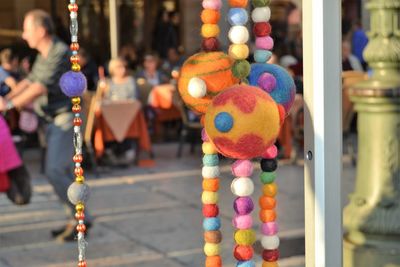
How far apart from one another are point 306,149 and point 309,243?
42 centimetres

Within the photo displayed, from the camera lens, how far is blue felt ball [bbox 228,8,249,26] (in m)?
3.85

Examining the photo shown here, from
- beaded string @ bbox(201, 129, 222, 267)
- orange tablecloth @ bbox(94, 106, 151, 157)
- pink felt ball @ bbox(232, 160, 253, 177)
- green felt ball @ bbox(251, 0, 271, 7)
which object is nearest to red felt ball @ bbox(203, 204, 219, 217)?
beaded string @ bbox(201, 129, 222, 267)

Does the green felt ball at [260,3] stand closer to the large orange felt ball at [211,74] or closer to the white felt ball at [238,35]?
the white felt ball at [238,35]

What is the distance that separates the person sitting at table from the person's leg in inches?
173

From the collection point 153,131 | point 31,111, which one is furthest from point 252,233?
point 153,131

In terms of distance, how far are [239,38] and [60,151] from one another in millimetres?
3796

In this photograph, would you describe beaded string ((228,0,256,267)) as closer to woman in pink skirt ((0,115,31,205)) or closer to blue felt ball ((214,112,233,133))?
blue felt ball ((214,112,233,133))

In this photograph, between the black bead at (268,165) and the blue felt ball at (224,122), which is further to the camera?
the black bead at (268,165)

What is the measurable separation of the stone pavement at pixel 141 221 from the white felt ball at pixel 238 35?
123 inches

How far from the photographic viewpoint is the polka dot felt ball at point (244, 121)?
357cm

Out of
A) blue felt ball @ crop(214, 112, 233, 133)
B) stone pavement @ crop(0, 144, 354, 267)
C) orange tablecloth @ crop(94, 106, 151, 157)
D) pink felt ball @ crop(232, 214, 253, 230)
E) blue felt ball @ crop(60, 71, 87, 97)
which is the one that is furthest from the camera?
orange tablecloth @ crop(94, 106, 151, 157)

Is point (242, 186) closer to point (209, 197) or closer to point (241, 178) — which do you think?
point (241, 178)

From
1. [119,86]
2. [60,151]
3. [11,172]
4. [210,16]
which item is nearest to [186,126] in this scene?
[119,86]

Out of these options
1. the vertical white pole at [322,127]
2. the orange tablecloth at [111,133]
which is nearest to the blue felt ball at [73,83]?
the vertical white pole at [322,127]
